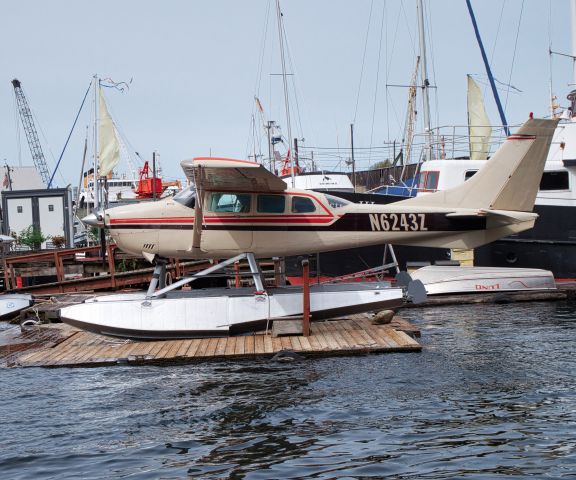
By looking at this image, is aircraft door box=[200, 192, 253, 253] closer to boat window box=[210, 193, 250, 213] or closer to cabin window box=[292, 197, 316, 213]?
boat window box=[210, 193, 250, 213]

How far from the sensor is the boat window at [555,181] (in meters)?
24.8

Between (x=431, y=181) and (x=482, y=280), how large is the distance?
160 inches

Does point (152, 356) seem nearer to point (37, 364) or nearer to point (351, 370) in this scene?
point (37, 364)

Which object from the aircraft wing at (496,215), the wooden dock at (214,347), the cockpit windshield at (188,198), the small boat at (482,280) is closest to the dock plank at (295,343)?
the wooden dock at (214,347)

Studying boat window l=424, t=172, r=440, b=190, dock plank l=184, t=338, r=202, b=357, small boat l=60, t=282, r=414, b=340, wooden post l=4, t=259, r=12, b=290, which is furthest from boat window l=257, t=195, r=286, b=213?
wooden post l=4, t=259, r=12, b=290

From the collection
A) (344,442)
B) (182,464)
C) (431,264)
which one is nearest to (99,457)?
(182,464)

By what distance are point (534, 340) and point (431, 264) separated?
8.20 m

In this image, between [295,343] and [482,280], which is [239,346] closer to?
[295,343]

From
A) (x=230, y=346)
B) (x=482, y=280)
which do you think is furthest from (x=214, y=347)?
(x=482, y=280)

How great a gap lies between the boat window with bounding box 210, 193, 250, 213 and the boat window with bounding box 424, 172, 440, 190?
36.2 feet

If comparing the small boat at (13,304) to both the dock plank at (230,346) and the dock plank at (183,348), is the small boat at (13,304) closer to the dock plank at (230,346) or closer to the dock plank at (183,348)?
the dock plank at (183,348)

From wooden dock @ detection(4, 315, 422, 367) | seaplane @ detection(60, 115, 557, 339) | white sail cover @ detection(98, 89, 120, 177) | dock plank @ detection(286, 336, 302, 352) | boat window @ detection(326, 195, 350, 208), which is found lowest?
wooden dock @ detection(4, 315, 422, 367)

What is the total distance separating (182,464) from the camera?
28.6 feet

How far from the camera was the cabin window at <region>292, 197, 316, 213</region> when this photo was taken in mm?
15906
